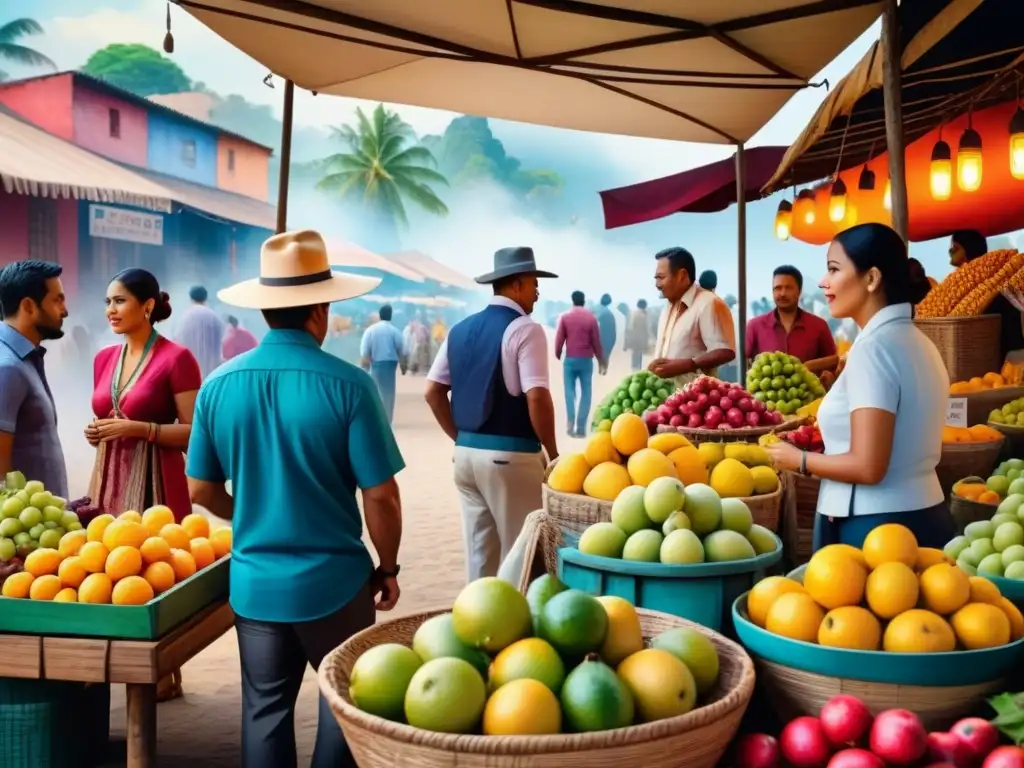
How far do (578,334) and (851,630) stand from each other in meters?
12.6

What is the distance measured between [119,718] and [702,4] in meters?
3.85

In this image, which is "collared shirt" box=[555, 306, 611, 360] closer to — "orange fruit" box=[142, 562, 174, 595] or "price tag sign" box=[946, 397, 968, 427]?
"price tag sign" box=[946, 397, 968, 427]

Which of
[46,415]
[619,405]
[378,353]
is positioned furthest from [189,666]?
[378,353]

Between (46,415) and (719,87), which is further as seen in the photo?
(719,87)

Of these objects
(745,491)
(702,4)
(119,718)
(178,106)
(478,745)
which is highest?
(178,106)

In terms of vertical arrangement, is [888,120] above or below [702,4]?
below

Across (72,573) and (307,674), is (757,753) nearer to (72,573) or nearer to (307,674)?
(72,573)

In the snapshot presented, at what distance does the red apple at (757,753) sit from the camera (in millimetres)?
1432

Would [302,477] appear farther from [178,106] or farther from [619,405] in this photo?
[178,106]

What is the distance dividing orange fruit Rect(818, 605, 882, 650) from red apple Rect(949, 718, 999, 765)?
176 mm

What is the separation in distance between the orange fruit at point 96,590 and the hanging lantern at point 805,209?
682 centimetres

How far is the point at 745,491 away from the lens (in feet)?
8.00

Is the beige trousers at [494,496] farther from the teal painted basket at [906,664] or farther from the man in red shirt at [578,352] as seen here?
the man in red shirt at [578,352]

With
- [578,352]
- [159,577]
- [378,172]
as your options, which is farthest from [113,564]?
[378,172]
